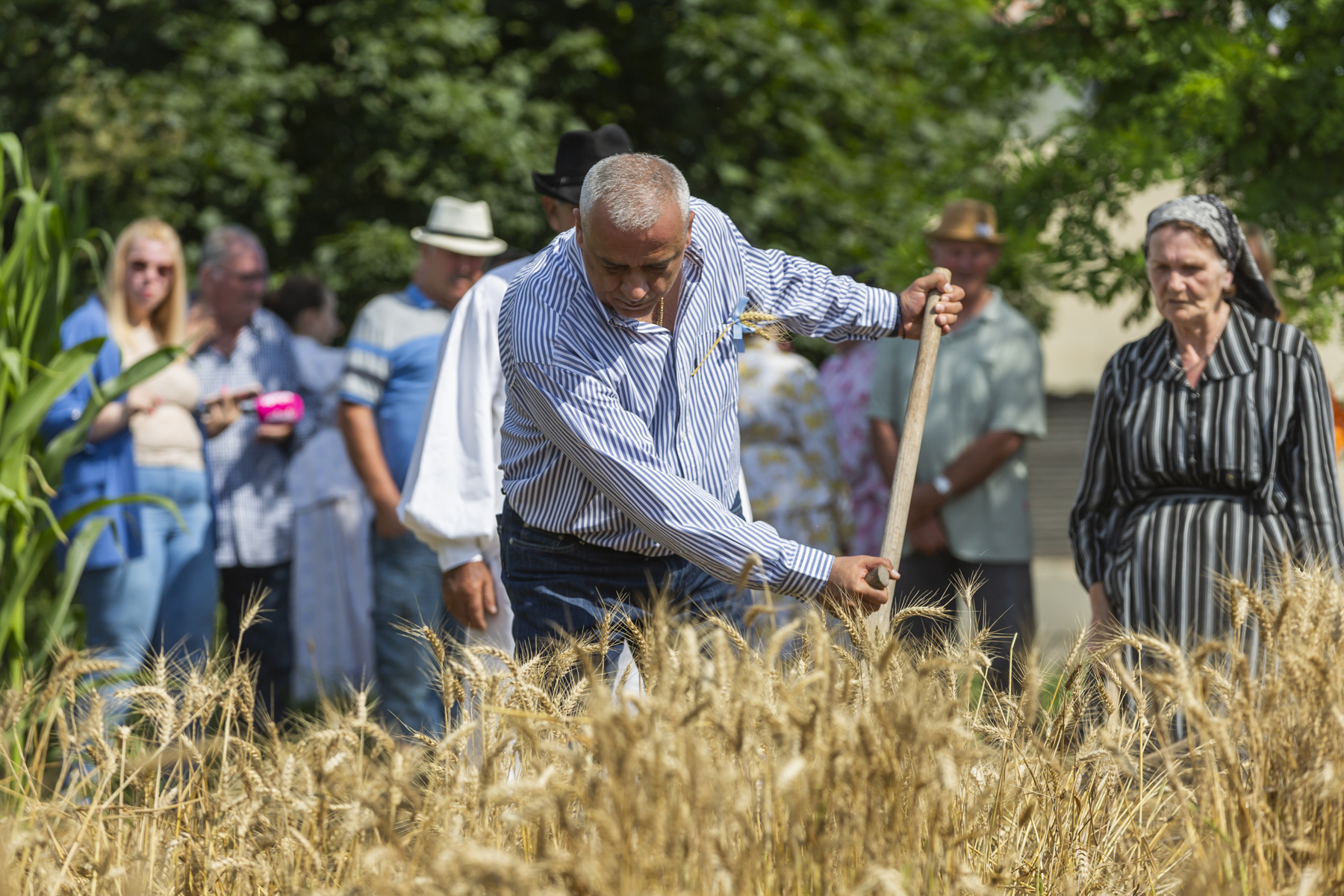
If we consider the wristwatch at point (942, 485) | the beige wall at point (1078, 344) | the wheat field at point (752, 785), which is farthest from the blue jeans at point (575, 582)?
the beige wall at point (1078, 344)

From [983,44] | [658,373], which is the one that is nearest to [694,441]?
[658,373]

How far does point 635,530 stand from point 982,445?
260 cm

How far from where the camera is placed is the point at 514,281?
3.15 m

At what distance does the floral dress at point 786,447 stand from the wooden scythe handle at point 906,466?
87.5 inches

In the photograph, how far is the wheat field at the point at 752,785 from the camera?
1.94 metres

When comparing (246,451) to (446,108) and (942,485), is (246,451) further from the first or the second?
(446,108)

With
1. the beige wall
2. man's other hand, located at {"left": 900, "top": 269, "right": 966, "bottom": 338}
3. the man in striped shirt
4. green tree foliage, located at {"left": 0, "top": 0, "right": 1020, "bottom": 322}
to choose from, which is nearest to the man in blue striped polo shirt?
the man in striped shirt

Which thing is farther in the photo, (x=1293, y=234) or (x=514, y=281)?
(x=1293, y=234)

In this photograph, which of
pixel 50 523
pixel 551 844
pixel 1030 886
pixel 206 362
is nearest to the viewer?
pixel 551 844

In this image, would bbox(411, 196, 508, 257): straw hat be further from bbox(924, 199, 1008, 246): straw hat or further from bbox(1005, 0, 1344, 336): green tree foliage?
bbox(1005, 0, 1344, 336): green tree foliage

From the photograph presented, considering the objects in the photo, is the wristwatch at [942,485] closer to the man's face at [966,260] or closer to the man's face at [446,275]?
the man's face at [966,260]

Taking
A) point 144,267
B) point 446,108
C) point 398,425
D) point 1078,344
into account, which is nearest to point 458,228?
point 398,425

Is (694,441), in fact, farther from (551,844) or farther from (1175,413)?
(1175,413)

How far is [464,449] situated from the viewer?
3.79 m
